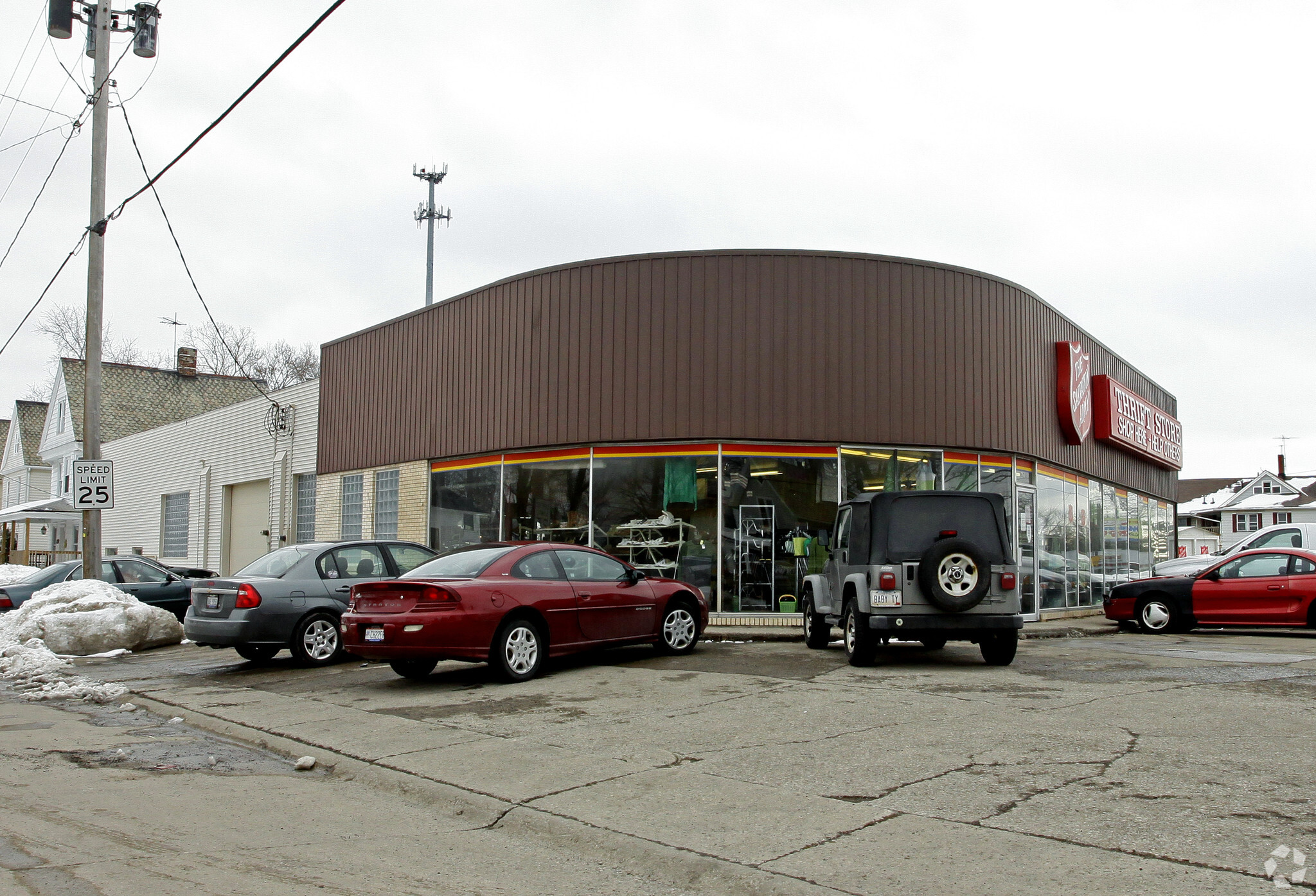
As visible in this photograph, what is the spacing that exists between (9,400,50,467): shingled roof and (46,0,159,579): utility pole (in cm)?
4021

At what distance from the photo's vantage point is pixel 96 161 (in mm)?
17938

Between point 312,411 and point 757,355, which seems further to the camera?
point 312,411

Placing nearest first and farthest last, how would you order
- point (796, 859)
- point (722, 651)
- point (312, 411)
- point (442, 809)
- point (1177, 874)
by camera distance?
point (1177, 874) → point (796, 859) → point (442, 809) → point (722, 651) → point (312, 411)

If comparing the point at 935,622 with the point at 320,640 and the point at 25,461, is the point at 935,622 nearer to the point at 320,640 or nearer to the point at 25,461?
the point at 320,640

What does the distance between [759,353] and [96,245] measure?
11054mm

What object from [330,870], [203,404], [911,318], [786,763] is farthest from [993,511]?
[203,404]

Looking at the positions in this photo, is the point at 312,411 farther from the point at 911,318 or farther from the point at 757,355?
the point at 911,318

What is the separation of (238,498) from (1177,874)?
94.8 ft

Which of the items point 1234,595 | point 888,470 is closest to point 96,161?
point 888,470

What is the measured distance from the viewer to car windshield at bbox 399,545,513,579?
11000 mm

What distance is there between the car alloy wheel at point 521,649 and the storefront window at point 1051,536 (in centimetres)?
1212

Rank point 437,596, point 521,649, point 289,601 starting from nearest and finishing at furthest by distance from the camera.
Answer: point 437,596 → point 521,649 → point 289,601

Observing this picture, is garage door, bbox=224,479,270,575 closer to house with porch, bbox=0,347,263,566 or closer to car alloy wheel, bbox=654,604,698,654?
house with porch, bbox=0,347,263,566

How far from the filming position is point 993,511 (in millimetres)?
11789
